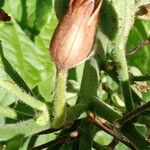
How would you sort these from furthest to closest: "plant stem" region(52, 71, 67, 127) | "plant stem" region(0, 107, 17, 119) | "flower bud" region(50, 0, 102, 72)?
1. "plant stem" region(0, 107, 17, 119)
2. "plant stem" region(52, 71, 67, 127)
3. "flower bud" region(50, 0, 102, 72)

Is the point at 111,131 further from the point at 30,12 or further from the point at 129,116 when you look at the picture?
the point at 30,12

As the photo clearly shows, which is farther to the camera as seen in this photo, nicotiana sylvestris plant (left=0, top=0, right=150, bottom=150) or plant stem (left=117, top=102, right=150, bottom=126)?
plant stem (left=117, top=102, right=150, bottom=126)

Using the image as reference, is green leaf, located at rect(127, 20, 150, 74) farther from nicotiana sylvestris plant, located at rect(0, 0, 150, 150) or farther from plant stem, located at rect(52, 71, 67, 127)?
plant stem, located at rect(52, 71, 67, 127)

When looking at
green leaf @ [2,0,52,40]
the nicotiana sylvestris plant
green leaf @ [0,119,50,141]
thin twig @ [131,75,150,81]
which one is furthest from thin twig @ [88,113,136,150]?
green leaf @ [2,0,52,40]

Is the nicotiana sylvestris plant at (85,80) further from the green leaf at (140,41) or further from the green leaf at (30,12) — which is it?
the green leaf at (140,41)

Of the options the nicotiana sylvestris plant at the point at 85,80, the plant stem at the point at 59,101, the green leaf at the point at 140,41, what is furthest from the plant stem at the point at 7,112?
the green leaf at the point at 140,41

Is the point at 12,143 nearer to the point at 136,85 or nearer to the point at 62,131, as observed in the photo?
the point at 62,131

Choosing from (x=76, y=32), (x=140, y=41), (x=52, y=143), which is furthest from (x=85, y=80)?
(x=140, y=41)

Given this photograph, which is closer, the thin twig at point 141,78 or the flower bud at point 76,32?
the flower bud at point 76,32
